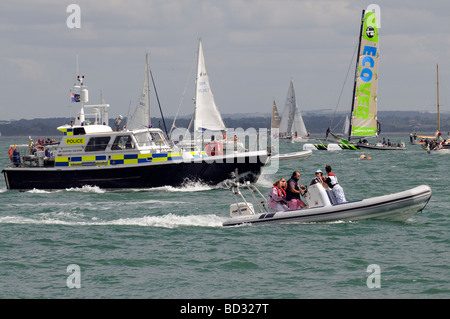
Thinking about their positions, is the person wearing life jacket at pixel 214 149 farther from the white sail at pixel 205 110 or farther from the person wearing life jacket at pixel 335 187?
the white sail at pixel 205 110

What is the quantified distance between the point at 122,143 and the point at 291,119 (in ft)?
349

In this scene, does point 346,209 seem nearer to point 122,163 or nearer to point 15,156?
point 122,163

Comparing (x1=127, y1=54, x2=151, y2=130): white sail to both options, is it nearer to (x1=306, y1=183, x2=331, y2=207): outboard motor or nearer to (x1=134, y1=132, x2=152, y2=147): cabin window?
(x1=134, y1=132, x2=152, y2=147): cabin window

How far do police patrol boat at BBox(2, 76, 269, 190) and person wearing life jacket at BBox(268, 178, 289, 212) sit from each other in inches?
394

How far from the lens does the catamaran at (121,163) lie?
30469 millimetres

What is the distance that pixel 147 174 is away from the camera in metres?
30.6

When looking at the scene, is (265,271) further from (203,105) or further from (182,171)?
(203,105)

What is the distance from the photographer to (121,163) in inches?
1204

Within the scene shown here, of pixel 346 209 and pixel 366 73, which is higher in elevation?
pixel 366 73

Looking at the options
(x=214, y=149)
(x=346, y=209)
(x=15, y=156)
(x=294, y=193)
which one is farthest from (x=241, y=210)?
(x=15, y=156)

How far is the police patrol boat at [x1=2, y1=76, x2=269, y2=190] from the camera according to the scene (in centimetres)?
3047

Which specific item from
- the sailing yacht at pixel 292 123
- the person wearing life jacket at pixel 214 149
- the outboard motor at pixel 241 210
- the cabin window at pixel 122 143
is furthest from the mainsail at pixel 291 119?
the outboard motor at pixel 241 210

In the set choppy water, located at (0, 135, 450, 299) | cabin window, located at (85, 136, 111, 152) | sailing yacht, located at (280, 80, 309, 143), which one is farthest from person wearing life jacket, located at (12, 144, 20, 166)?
sailing yacht, located at (280, 80, 309, 143)
